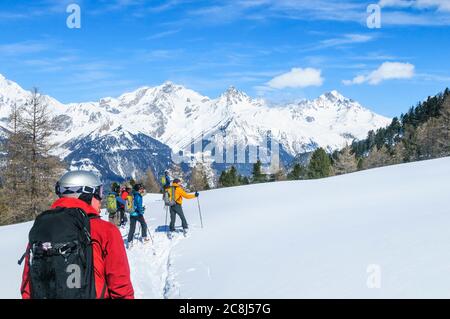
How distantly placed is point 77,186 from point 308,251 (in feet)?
22.9

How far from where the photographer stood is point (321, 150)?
74188mm

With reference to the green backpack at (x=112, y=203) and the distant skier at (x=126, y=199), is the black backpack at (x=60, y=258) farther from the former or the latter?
the green backpack at (x=112, y=203)

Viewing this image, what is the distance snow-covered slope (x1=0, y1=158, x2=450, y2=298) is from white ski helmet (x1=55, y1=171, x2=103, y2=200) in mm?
4372

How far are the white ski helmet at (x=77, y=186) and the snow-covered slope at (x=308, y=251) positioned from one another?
4.37 metres

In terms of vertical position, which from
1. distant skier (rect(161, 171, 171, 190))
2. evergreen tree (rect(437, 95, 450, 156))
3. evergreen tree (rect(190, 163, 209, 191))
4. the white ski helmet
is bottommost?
the white ski helmet

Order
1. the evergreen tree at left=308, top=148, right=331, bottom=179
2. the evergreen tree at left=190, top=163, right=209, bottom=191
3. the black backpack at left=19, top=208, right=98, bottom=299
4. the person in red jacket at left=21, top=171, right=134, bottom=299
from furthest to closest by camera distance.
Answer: the evergreen tree at left=308, top=148, right=331, bottom=179, the evergreen tree at left=190, top=163, right=209, bottom=191, the person in red jacket at left=21, top=171, right=134, bottom=299, the black backpack at left=19, top=208, right=98, bottom=299

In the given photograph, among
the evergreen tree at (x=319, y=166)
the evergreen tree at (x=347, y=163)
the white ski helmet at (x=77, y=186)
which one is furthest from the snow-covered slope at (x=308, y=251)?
the evergreen tree at (x=347, y=163)

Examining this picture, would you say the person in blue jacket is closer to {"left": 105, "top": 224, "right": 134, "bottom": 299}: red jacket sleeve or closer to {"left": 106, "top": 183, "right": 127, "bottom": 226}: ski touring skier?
{"left": 106, "top": 183, "right": 127, "bottom": 226}: ski touring skier

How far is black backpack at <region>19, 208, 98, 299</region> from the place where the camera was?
341 centimetres

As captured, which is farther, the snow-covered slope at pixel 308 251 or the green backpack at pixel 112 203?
the green backpack at pixel 112 203

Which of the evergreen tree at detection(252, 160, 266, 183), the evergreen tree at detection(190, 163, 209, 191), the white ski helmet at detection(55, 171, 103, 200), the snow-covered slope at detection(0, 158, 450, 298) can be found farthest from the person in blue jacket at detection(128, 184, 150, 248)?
the evergreen tree at detection(252, 160, 266, 183)

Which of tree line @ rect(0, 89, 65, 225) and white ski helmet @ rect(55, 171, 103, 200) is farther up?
tree line @ rect(0, 89, 65, 225)

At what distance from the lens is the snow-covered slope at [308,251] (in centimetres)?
722
